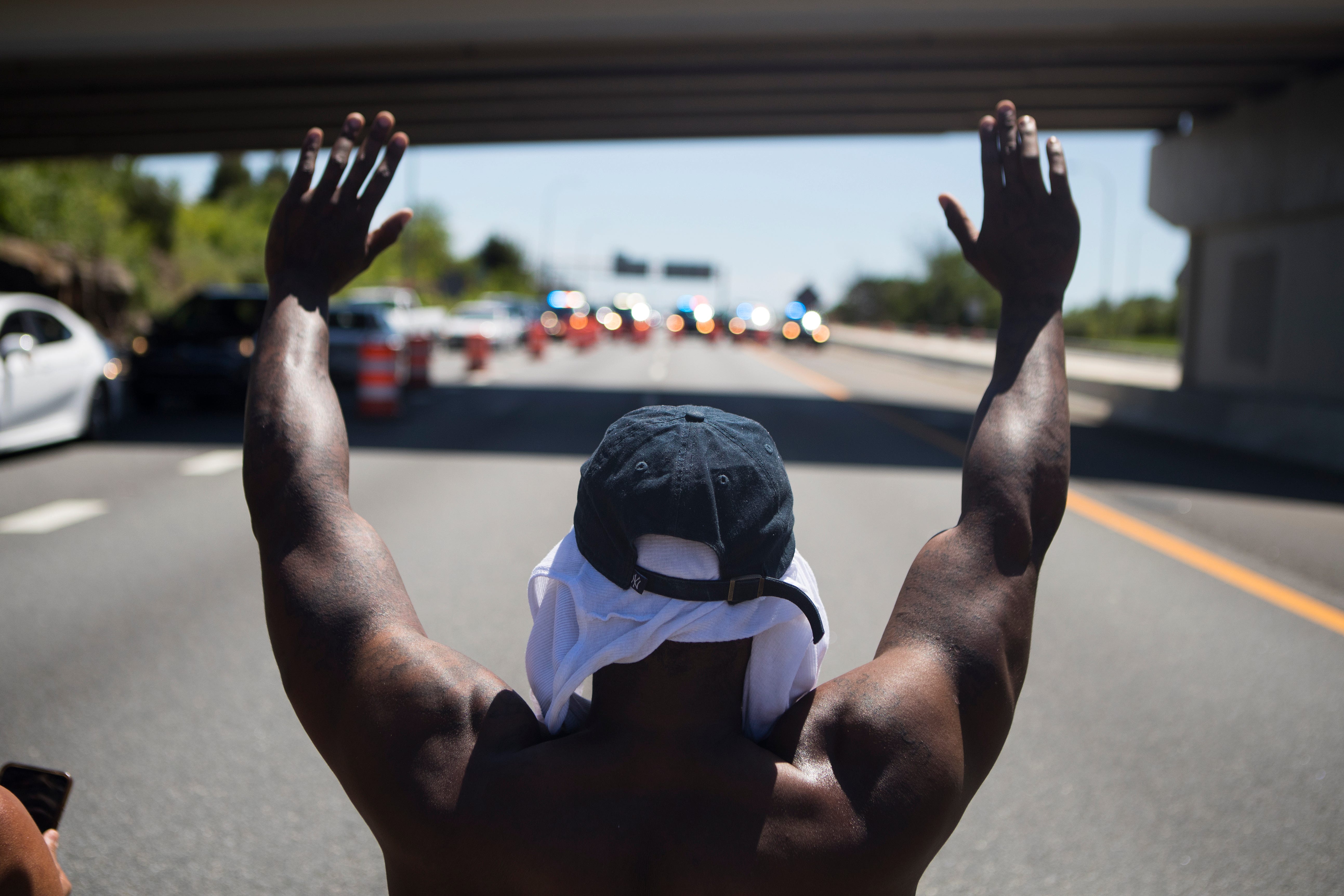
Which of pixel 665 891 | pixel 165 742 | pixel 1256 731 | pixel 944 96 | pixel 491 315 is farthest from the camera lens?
pixel 491 315

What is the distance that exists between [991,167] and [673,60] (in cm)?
1617

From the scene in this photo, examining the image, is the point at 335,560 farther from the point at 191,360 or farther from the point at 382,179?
the point at 191,360

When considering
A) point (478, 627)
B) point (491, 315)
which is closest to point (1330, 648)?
point (478, 627)

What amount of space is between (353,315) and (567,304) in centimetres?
4490

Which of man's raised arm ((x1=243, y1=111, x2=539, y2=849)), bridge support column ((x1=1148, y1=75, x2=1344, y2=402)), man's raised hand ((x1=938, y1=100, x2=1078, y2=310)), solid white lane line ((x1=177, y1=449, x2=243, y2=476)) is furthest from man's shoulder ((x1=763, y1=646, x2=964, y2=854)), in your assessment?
bridge support column ((x1=1148, y1=75, x2=1344, y2=402))

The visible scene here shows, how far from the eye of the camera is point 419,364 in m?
23.0

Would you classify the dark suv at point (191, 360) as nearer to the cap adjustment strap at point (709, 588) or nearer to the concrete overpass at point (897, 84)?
the concrete overpass at point (897, 84)

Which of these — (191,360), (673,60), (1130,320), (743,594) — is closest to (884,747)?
(743,594)

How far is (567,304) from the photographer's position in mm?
66250

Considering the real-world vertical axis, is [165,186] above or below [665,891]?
above

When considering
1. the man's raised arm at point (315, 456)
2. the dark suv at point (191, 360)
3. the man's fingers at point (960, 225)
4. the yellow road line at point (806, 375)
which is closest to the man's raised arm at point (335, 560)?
the man's raised arm at point (315, 456)

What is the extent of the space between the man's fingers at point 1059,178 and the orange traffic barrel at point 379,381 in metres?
15.0

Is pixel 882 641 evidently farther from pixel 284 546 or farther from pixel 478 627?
pixel 478 627

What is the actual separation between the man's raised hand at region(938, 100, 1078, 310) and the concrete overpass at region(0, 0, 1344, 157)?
543 inches
